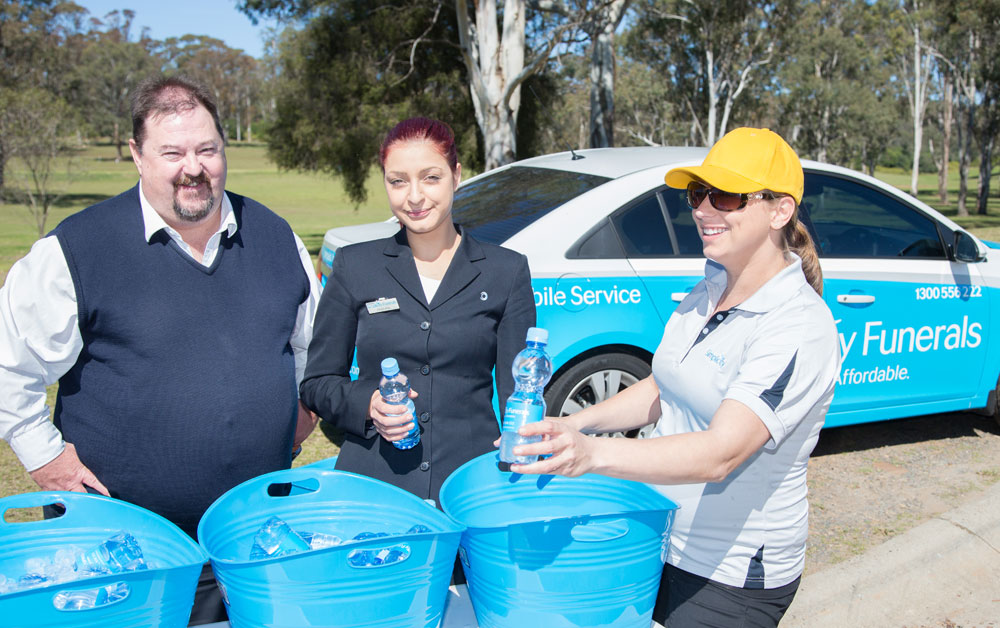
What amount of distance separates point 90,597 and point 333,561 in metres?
0.42

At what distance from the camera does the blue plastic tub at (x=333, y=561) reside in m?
1.52

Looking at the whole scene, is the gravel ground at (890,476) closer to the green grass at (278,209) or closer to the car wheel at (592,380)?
the car wheel at (592,380)

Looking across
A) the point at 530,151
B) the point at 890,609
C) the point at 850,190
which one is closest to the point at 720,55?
the point at 530,151

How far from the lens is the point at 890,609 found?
3.50 metres

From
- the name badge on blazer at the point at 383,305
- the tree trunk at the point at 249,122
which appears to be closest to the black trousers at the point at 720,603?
the name badge on blazer at the point at 383,305

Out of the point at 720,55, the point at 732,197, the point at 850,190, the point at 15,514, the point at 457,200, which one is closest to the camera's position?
the point at 732,197

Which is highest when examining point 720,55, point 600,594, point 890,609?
point 720,55

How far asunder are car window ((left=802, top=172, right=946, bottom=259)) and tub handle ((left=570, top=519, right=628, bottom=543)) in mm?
3512

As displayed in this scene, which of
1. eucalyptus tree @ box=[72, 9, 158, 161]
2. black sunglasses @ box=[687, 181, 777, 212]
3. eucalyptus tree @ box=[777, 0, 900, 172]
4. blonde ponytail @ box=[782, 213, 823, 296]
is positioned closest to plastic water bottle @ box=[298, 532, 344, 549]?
black sunglasses @ box=[687, 181, 777, 212]

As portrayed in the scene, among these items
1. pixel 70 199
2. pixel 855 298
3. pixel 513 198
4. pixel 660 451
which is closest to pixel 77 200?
pixel 70 199

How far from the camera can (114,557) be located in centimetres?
167

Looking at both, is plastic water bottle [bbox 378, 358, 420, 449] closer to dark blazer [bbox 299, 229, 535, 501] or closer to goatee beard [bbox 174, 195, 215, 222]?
dark blazer [bbox 299, 229, 535, 501]

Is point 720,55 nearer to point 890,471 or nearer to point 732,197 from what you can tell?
point 890,471

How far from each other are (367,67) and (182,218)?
1497cm
